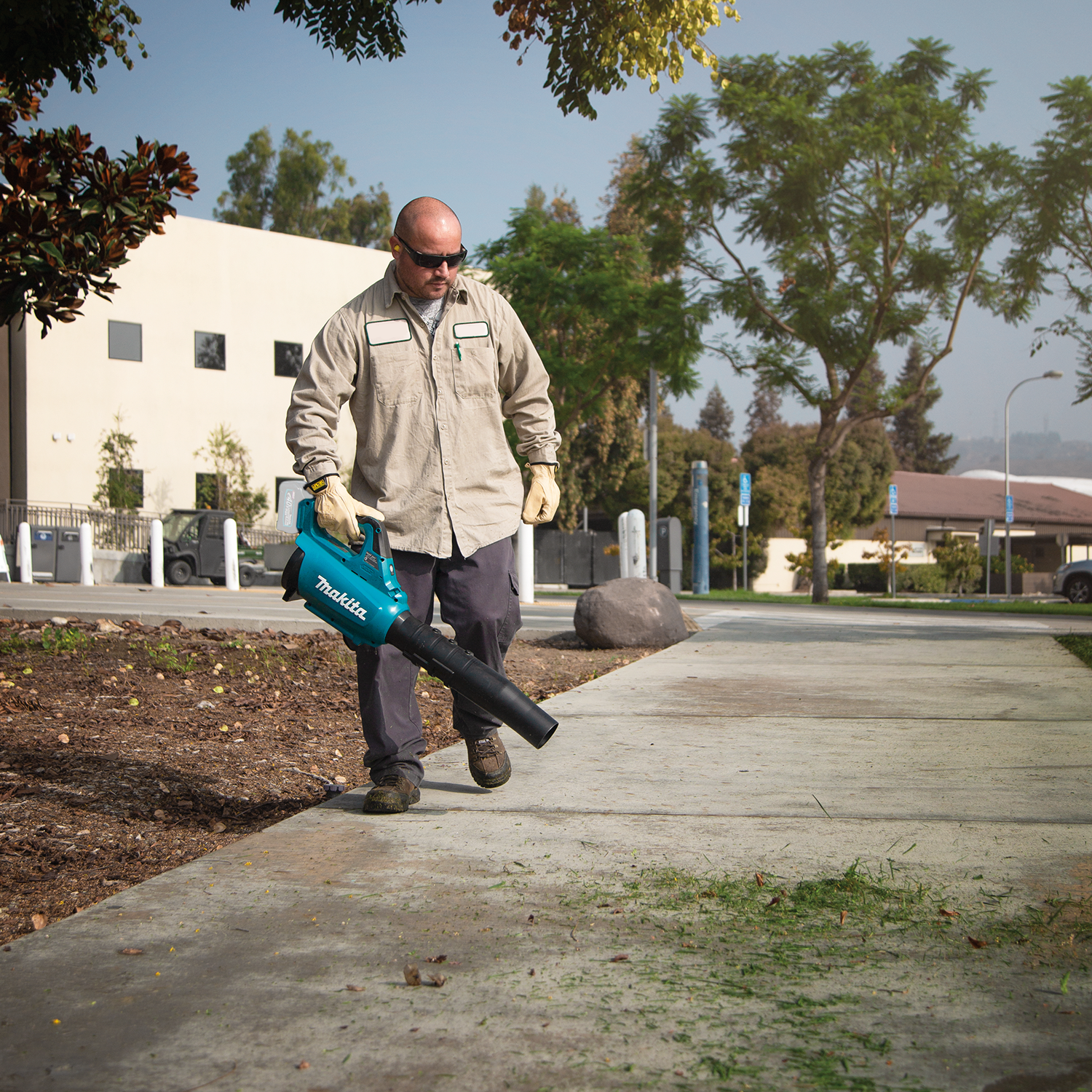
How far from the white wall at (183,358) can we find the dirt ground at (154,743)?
22118 mm

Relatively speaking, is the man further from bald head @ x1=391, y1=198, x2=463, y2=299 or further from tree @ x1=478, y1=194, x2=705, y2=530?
tree @ x1=478, y1=194, x2=705, y2=530

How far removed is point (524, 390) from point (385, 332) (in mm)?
498

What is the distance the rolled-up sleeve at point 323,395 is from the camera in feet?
9.84

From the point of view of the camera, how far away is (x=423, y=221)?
302 cm

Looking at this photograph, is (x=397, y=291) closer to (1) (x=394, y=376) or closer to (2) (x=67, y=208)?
(1) (x=394, y=376)

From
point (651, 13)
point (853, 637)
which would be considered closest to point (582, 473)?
point (853, 637)

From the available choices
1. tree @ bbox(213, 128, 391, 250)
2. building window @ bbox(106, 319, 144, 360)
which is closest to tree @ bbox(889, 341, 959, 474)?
tree @ bbox(213, 128, 391, 250)

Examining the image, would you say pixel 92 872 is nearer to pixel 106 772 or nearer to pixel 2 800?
pixel 2 800

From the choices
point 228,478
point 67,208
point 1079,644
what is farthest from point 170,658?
point 228,478

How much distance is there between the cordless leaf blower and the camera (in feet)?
9.12

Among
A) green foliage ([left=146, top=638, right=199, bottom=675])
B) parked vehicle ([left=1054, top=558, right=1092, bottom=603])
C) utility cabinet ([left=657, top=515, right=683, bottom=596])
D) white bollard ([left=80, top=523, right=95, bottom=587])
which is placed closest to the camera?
green foliage ([left=146, top=638, right=199, bottom=675])

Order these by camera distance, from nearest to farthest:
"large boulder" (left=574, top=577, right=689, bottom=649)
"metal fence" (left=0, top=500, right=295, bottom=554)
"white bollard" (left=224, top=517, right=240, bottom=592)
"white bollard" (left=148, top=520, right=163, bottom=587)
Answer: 1. "large boulder" (left=574, top=577, right=689, bottom=649)
2. "white bollard" (left=224, top=517, right=240, bottom=592)
3. "white bollard" (left=148, top=520, right=163, bottom=587)
4. "metal fence" (left=0, top=500, right=295, bottom=554)

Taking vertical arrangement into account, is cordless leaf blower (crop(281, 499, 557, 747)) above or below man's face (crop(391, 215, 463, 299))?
below

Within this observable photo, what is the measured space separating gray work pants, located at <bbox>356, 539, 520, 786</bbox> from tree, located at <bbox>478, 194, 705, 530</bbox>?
19.6 m
